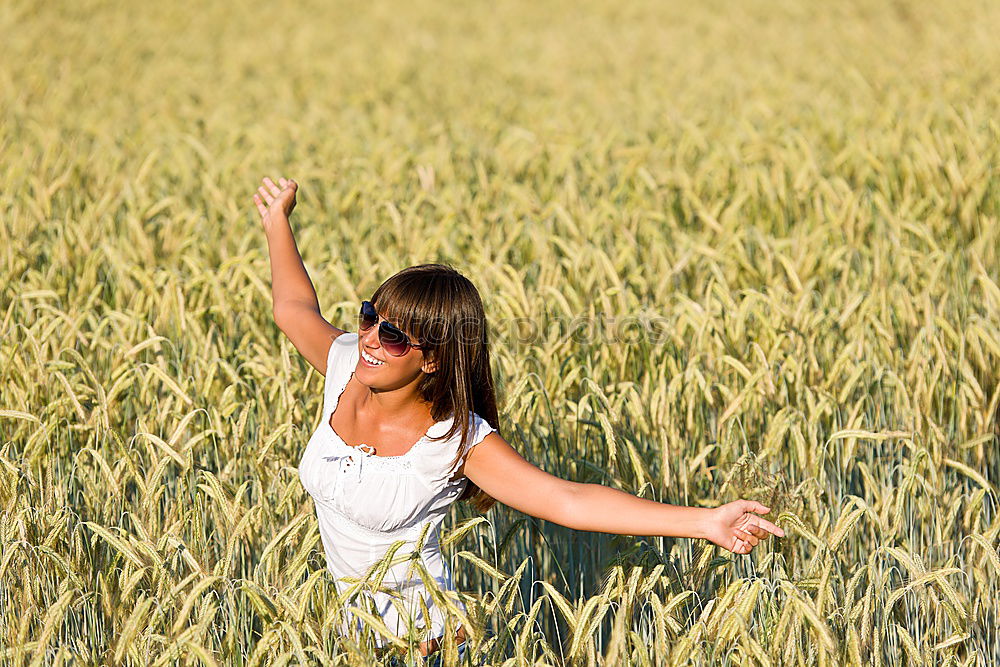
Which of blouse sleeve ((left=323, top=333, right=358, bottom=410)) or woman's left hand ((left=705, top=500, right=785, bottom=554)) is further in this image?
blouse sleeve ((left=323, top=333, right=358, bottom=410))

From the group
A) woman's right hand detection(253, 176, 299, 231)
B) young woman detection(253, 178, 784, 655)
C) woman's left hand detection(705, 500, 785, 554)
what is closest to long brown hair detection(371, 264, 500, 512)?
young woman detection(253, 178, 784, 655)

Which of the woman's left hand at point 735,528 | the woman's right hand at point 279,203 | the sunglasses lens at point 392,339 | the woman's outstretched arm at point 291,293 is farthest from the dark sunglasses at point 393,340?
the woman's right hand at point 279,203

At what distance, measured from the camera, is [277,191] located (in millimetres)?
2352

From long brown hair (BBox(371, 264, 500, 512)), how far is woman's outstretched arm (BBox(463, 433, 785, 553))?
56 mm

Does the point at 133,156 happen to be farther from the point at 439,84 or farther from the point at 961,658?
the point at 961,658

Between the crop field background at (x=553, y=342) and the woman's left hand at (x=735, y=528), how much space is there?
16 centimetres

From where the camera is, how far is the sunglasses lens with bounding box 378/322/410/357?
1.75m

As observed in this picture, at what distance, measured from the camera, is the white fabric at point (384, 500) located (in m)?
1.79

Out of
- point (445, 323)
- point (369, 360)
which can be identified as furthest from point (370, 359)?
point (445, 323)

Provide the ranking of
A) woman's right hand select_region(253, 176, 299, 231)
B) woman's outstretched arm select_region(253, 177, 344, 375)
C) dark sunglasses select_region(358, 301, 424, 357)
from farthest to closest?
1. woman's right hand select_region(253, 176, 299, 231)
2. woman's outstretched arm select_region(253, 177, 344, 375)
3. dark sunglasses select_region(358, 301, 424, 357)

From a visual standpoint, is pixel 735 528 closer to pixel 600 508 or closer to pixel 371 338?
pixel 600 508

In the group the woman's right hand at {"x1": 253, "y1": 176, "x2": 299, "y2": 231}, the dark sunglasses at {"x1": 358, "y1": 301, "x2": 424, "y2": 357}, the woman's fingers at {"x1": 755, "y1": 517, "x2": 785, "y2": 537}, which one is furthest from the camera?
the woman's right hand at {"x1": 253, "y1": 176, "x2": 299, "y2": 231}

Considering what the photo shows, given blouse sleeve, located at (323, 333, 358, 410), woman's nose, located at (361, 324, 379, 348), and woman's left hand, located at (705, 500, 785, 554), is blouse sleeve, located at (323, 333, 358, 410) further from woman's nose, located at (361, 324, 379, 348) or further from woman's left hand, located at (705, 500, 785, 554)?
woman's left hand, located at (705, 500, 785, 554)

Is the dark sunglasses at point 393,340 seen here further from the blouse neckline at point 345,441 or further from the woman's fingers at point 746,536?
the woman's fingers at point 746,536
